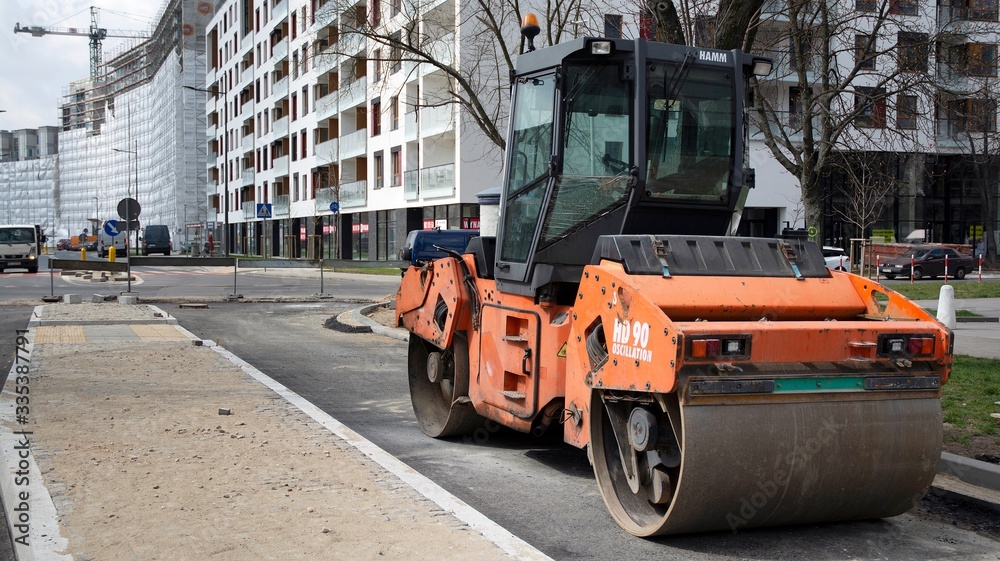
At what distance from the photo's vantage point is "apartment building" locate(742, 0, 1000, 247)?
46.8ft

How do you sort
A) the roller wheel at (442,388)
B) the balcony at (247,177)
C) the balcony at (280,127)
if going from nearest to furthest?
the roller wheel at (442,388), the balcony at (280,127), the balcony at (247,177)

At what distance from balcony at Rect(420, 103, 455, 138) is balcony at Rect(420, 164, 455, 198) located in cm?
152

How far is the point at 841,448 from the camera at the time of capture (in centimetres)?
506

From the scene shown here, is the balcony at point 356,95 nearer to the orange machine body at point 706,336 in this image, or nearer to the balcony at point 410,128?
the balcony at point 410,128

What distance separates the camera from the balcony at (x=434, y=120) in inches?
1655

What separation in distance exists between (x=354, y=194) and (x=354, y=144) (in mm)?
2686

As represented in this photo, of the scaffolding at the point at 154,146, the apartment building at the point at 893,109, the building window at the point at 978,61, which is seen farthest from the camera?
the scaffolding at the point at 154,146

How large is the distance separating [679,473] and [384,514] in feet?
5.22

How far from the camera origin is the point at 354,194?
2137 inches

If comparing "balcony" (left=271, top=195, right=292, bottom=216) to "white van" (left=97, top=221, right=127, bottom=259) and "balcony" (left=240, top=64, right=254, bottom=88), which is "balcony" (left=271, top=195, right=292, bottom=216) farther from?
"balcony" (left=240, top=64, right=254, bottom=88)

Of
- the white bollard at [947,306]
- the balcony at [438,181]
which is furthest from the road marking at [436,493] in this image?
the balcony at [438,181]

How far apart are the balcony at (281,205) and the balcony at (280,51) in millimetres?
9214

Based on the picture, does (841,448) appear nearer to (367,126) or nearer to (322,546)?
(322,546)

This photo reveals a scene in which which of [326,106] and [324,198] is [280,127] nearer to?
[324,198]
